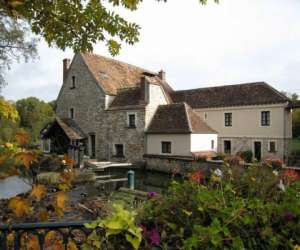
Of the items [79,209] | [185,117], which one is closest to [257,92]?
[185,117]

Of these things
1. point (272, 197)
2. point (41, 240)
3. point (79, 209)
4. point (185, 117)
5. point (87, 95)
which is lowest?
point (79, 209)

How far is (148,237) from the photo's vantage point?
1960mm

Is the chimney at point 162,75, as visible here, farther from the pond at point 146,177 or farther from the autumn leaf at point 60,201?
the autumn leaf at point 60,201

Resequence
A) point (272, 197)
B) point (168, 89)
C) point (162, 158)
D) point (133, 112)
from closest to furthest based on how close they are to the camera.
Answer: point (272, 197)
point (162, 158)
point (133, 112)
point (168, 89)

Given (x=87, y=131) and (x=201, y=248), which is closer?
(x=201, y=248)

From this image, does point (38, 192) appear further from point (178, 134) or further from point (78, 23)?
point (178, 134)

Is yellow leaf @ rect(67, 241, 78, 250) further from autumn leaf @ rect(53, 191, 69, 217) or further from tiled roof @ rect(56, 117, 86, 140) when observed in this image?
tiled roof @ rect(56, 117, 86, 140)

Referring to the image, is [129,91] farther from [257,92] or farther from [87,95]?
[257,92]

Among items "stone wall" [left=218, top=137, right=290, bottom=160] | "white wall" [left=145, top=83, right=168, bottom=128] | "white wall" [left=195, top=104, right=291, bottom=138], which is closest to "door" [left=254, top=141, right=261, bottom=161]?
"stone wall" [left=218, top=137, right=290, bottom=160]

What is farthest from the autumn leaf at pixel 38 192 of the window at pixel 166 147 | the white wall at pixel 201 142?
the window at pixel 166 147

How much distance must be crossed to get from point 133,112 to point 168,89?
9.53m

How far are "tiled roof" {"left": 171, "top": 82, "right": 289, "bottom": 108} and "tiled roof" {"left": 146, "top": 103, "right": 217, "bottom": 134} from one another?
195 inches

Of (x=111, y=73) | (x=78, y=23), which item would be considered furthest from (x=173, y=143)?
(x=78, y=23)

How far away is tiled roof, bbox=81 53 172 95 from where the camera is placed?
27859mm
